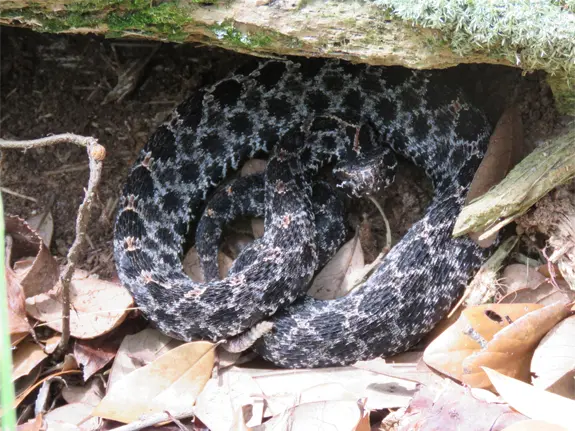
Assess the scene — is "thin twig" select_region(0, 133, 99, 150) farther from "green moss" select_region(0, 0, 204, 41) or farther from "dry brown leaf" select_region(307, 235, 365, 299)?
"dry brown leaf" select_region(307, 235, 365, 299)

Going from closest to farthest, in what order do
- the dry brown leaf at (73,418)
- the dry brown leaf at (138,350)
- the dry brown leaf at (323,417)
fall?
1. the dry brown leaf at (323,417)
2. the dry brown leaf at (73,418)
3. the dry brown leaf at (138,350)

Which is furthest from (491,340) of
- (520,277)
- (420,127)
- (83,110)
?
(83,110)

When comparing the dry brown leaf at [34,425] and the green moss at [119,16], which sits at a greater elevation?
the green moss at [119,16]

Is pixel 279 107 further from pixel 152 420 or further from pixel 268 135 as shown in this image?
pixel 152 420

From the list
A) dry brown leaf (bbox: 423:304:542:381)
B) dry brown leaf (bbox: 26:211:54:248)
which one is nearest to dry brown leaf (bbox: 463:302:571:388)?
dry brown leaf (bbox: 423:304:542:381)

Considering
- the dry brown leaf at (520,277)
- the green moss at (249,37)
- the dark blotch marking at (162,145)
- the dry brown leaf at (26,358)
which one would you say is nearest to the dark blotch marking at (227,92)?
the dark blotch marking at (162,145)

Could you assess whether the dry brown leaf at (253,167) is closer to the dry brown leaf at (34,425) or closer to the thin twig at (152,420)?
the thin twig at (152,420)

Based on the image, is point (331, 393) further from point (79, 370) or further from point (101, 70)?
point (101, 70)
